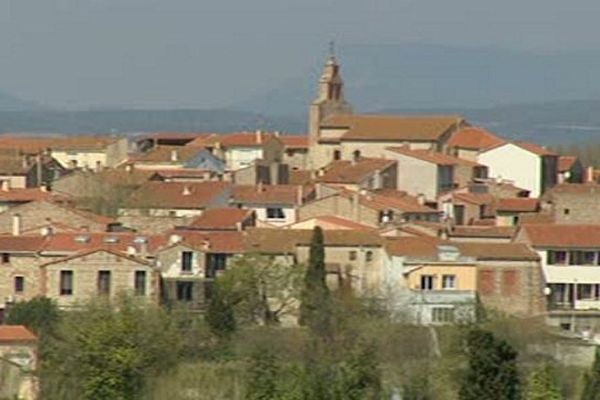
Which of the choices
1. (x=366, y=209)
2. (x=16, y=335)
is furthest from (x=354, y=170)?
(x=16, y=335)

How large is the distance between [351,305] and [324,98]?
1379 inches

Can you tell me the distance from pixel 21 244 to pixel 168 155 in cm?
2182

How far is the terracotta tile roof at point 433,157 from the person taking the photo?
185 ft

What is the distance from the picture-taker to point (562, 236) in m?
42.5

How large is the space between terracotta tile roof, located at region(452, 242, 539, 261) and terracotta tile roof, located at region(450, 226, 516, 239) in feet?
7.41

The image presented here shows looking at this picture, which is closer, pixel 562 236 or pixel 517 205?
pixel 562 236

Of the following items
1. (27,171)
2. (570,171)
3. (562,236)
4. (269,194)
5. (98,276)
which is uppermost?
(570,171)

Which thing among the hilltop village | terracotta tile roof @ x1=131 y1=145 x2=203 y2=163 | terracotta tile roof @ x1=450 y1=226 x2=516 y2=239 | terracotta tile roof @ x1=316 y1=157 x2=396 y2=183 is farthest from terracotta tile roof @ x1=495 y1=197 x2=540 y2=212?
terracotta tile roof @ x1=131 y1=145 x2=203 y2=163

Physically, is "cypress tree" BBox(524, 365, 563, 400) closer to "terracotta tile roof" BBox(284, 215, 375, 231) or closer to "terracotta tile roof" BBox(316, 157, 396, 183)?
"terracotta tile roof" BBox(284, 215, 375, 231)

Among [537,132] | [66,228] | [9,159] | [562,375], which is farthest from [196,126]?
[562,375]

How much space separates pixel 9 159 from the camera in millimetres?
60969

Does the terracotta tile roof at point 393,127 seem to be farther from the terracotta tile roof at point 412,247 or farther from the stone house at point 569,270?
the terracotta tile roof at point 412,247

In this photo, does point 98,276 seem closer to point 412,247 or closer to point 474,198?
point 412,247

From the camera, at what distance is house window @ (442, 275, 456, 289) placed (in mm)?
40000
